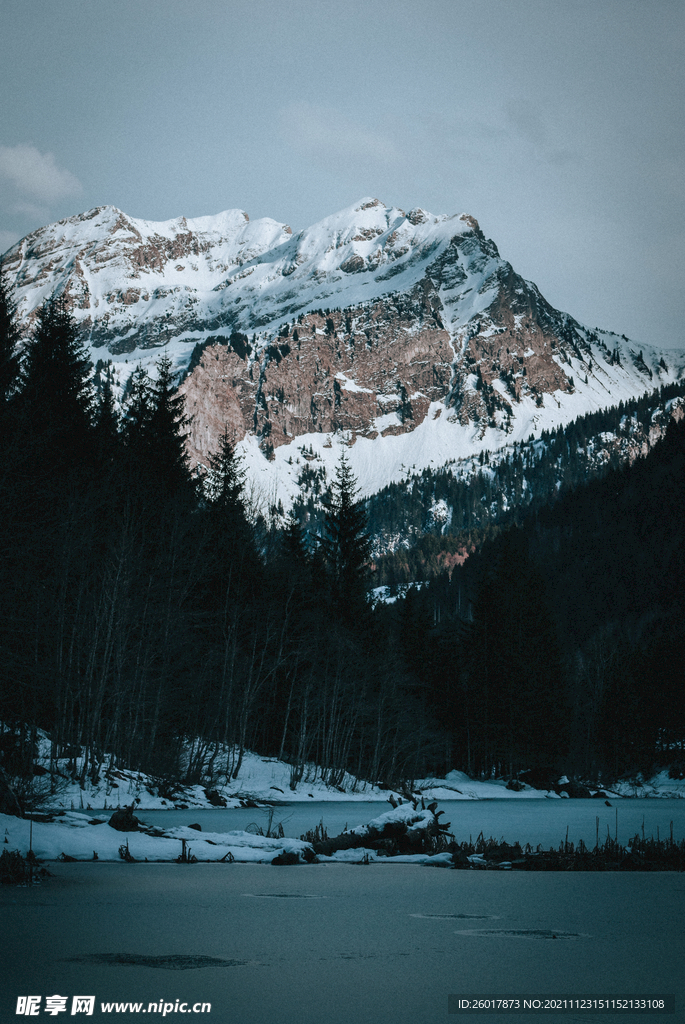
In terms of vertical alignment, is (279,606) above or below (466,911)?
above

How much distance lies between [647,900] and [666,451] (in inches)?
5692

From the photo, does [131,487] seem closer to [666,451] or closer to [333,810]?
[333,810]

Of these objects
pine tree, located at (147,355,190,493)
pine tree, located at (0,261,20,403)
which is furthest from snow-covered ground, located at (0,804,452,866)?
pine tree, located at (147,355,190,493)

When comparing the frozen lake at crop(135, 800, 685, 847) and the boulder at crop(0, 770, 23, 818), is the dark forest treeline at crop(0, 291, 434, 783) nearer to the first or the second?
the boulder at crop(0, 770, 23, 818)

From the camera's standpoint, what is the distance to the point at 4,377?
2606 centimetres

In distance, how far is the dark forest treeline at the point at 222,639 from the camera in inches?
1093

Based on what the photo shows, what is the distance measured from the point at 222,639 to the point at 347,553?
14072 millimetres

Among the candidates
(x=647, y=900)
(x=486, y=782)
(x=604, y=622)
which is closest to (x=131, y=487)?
(x=647, y=900)

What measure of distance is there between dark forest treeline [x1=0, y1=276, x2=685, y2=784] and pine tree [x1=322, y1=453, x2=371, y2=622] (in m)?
→ 0.14

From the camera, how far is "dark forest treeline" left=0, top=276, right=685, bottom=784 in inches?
1093

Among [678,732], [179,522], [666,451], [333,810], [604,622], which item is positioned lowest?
[333,810]

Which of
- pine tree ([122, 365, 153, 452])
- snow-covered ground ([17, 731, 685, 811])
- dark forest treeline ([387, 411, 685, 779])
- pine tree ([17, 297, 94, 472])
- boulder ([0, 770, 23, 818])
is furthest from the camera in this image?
dark forest treeline ([387, 411, 685, 779])

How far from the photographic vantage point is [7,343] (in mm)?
29234

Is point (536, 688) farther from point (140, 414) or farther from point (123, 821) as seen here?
point (123, 821)
